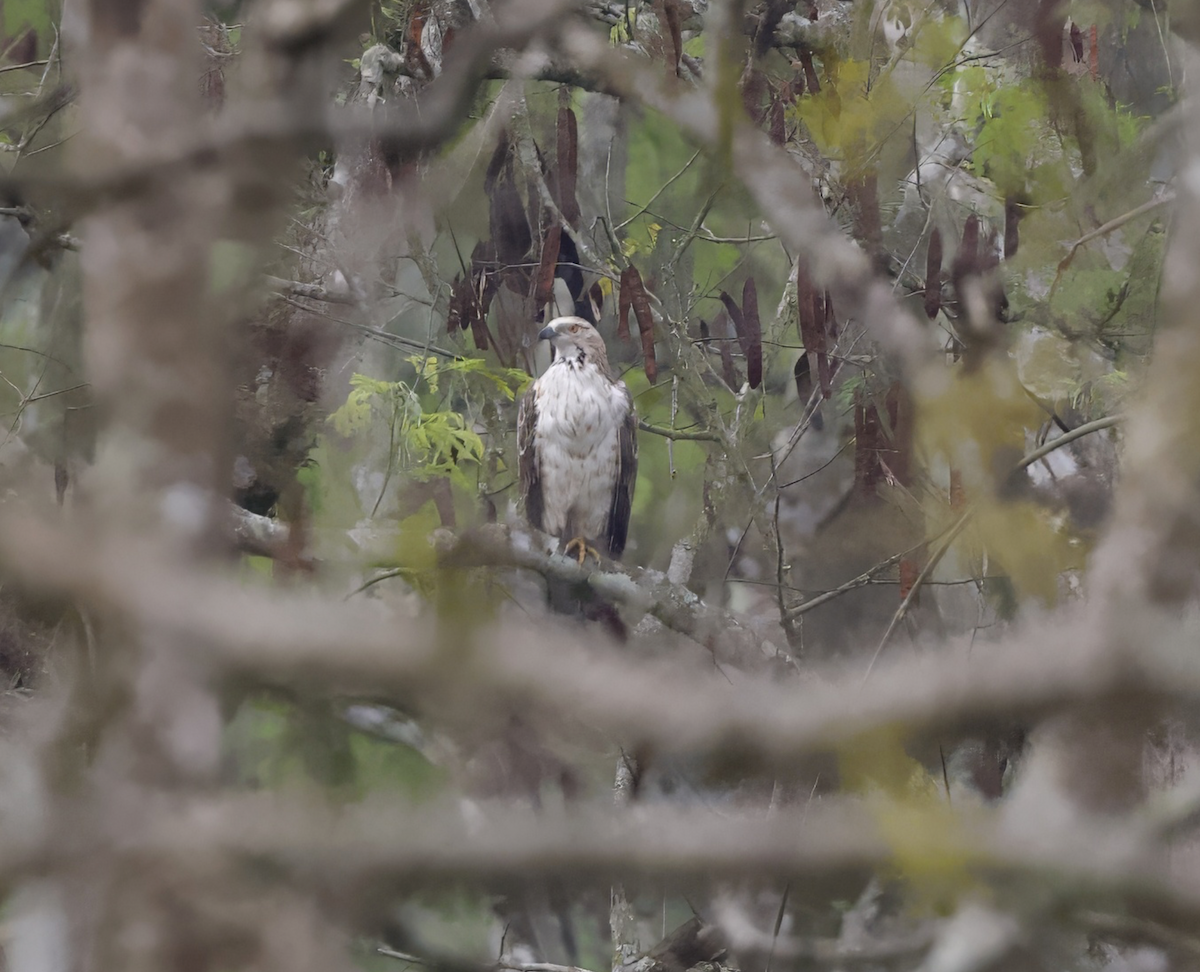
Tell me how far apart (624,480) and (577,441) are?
0.15 meters

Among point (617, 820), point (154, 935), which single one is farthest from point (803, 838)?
point (154, 935)

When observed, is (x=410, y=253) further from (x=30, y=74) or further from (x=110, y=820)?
(x=110, y=820)

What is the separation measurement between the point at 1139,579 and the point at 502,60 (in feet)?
7.41

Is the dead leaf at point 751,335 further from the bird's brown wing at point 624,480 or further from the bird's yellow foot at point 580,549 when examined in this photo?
the bird's yellow foot at point 580,549

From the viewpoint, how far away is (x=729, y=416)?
244cm

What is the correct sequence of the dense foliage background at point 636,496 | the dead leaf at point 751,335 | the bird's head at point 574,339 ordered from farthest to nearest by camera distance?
the bird's head at point 574,339
the dead leaf at point 751,335
the dense foliage background at point 636,496

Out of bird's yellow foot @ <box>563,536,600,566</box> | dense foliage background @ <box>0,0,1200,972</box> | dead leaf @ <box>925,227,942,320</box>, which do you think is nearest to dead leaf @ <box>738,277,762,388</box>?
dense foliage background @ <box>0,0,1200,972</box>

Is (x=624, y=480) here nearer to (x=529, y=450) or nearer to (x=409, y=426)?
(x=529, y=450)

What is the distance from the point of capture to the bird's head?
2.53 meters

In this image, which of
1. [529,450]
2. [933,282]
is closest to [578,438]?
[529,450]

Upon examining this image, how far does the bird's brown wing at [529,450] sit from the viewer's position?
2.60 m

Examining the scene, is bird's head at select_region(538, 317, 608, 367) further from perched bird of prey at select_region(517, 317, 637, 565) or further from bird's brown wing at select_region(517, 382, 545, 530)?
bird's brown wing at select_region(517, 382, 545, 530)

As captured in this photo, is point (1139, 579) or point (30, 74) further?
point (30, 74)

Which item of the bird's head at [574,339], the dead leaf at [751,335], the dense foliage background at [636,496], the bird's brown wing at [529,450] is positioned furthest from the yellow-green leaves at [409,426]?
the dead leaf at [751,335]
